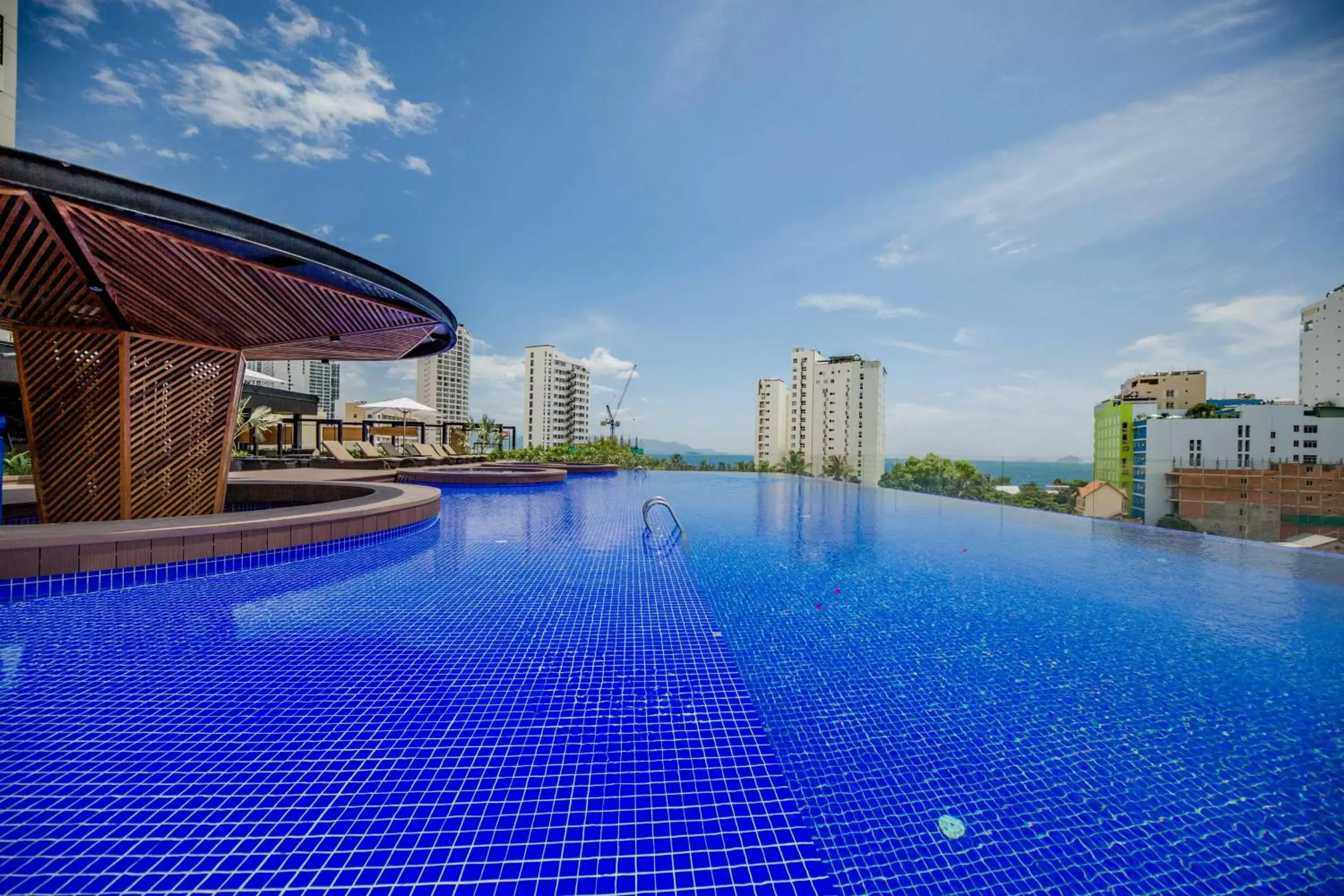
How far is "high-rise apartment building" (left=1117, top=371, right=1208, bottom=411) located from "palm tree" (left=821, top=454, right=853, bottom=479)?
4801cm

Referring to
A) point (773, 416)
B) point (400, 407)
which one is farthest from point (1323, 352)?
point (400, 407)

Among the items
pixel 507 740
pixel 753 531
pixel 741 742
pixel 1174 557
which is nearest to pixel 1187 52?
pixel 1174 557

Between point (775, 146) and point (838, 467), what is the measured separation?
12.3m

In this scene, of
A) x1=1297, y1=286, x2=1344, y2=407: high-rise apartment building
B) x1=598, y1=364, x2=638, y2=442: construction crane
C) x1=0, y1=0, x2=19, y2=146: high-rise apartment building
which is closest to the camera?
x1=0, y1=0, x2=19, y2=146: high-rise apartment building

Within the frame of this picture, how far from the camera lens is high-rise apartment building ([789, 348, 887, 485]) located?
211 feet

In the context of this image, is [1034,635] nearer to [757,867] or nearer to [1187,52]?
[757,867]

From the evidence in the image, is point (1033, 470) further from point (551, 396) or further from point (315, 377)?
point (315, 377)

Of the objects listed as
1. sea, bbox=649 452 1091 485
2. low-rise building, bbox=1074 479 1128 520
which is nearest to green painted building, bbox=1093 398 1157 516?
sea, bbox=649 452 1091 485

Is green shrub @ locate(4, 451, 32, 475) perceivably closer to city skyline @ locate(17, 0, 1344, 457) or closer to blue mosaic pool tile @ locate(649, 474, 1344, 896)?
city skyline @ locate(17, 0, 1344, 457)

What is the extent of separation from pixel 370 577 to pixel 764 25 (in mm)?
15930

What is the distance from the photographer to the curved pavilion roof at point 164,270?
3.77 meters

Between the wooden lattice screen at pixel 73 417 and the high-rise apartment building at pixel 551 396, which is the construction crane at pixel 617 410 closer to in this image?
the wooden lattice screen at pixel 73 417

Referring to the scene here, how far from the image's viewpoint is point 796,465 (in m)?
23.4

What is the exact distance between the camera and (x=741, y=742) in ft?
7.84
